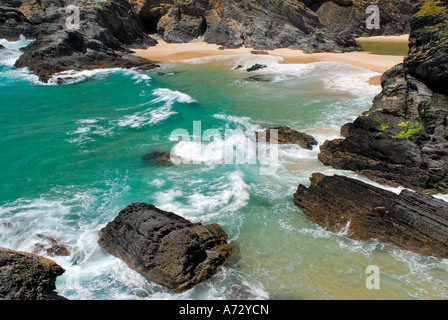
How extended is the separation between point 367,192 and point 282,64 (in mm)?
22267

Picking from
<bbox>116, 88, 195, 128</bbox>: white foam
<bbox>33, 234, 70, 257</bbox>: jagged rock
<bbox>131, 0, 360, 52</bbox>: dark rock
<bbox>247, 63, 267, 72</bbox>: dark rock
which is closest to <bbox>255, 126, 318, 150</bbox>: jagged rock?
<bbox>116, 88, 195, 128</bbox>: white foam

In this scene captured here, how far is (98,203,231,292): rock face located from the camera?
20.3ft

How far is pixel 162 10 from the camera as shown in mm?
43844

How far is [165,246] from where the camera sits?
20.9 ft

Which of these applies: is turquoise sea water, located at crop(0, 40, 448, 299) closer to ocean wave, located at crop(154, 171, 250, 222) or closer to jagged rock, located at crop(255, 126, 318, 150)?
ocean wave, located at crop(154, 171, 250, 222)

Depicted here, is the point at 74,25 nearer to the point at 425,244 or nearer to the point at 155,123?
the point at 155,123

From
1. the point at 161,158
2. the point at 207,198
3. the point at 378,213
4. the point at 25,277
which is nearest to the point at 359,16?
the point at 161,158

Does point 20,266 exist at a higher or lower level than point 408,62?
lower

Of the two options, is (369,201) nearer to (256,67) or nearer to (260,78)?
(260,78)

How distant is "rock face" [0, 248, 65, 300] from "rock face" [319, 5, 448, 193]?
9.19 metres

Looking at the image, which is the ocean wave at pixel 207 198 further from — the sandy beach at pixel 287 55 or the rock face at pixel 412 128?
A: the sandy beach at pixel 287 55

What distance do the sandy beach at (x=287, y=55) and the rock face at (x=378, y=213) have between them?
14536 millimetres

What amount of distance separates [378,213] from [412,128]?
4.51 meters

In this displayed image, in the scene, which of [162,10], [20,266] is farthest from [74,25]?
[20,266]
